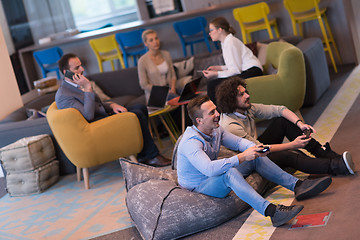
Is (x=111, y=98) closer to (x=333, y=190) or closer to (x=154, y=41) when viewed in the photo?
(x=154, y=41)

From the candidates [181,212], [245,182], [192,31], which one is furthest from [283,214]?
[192,31]

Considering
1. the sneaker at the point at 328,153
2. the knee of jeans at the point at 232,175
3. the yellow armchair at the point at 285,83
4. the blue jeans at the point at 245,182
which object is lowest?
the sneaker at the point at 328,153

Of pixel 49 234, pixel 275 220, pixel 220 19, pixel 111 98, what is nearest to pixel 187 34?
pixel 111 98

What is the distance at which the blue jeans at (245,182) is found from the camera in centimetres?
327

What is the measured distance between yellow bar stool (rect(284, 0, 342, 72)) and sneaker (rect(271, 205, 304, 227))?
14.0ft

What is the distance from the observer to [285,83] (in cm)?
519

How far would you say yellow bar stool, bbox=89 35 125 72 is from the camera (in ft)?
27.7

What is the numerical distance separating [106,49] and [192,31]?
4.60 feet

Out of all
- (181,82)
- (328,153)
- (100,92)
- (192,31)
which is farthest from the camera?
(192,31)

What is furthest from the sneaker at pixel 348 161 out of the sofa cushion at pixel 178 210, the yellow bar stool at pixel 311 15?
the yellow bar stool at pixel 311 15

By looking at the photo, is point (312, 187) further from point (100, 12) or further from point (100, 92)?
point (100, 12)

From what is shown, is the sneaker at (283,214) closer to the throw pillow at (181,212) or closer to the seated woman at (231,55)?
the throw pillow at (181,212)

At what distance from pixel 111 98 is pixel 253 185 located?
11.9 ft

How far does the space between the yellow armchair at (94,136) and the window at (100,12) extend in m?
7.91
